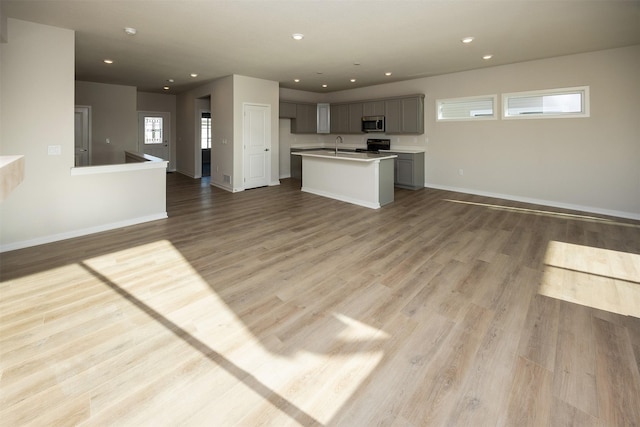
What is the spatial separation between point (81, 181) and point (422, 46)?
5.32m

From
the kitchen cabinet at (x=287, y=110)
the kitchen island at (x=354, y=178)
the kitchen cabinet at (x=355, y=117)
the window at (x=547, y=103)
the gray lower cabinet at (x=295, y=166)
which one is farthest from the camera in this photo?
the gray lower cabinet at (x=295, y=166)

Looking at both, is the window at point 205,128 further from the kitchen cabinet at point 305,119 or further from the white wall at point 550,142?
the white wall at point 550,142

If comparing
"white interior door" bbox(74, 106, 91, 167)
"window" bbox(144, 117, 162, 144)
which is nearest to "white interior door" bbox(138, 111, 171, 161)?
"window" bbox(144, 117, 162, 144)

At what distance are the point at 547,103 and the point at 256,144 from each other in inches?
240

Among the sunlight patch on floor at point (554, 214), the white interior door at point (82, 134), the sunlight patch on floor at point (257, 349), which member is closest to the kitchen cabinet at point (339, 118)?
the sunlight patch on floor at point (554, 214)

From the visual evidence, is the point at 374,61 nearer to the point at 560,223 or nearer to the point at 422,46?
the point at 422,46

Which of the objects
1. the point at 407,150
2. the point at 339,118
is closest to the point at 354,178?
the point at 407,150

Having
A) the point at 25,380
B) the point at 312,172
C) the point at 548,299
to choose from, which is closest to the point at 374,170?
the point at 312,172

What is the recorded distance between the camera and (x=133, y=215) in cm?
498

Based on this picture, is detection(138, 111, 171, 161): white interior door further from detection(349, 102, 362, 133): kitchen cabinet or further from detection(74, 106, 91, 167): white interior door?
detection(349, 102, 362, 133): kitchen cabinet

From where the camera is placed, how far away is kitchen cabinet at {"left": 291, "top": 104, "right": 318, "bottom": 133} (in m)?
9.48

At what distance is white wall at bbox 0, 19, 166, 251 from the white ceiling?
1.06 feet

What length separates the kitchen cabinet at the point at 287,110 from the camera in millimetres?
9023

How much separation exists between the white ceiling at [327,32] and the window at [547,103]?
2.14 feet
